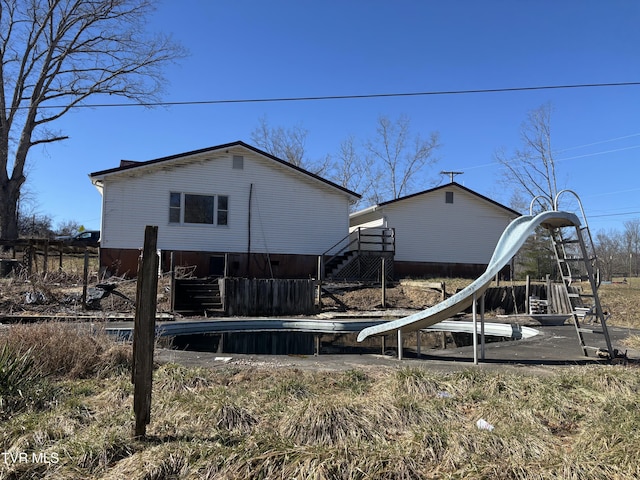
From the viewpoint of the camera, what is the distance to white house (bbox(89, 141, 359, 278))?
22.6 metres

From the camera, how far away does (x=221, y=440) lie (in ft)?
14.0

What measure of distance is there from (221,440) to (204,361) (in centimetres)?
403

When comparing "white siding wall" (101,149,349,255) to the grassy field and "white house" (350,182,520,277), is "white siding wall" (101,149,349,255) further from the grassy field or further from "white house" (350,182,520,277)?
the grassy field

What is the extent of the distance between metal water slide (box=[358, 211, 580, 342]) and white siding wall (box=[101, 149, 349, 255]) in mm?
16111

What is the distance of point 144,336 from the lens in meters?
4.21

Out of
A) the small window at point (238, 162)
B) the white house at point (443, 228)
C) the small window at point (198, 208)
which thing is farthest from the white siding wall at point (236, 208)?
the white house at point (443, 228)

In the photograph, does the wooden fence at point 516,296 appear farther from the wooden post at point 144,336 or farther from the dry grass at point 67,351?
the wooden post at point 144,336

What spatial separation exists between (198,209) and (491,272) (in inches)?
717

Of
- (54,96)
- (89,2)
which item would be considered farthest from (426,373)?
(89,2)

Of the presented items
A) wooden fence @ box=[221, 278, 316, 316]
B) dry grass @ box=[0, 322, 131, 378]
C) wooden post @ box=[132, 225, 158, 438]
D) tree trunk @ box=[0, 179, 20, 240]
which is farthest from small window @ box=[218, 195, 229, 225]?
wooden post @ box=[132, 225, 158, 438]

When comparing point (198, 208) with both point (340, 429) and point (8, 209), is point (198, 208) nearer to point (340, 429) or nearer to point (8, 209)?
point (8, 209)

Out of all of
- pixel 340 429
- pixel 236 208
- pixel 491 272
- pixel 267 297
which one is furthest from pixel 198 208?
pixel 340 429

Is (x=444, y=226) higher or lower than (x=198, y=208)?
lower

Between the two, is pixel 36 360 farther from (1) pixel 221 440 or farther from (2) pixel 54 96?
(2) pixel 54 96
